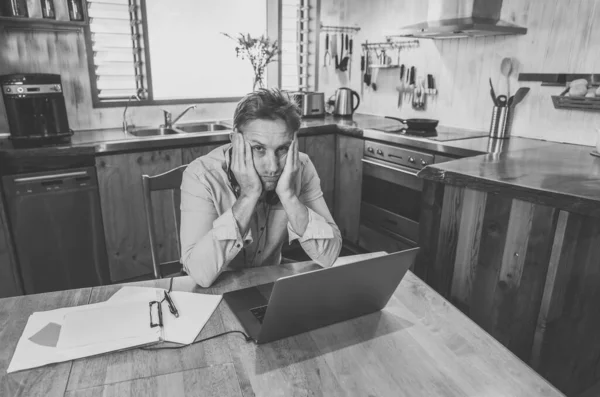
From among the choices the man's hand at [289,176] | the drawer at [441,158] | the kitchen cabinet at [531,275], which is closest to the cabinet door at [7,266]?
the man's hand at [289,176]

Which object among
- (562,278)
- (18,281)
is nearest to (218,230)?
(562,278)

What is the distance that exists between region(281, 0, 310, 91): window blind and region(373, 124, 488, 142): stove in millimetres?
1334

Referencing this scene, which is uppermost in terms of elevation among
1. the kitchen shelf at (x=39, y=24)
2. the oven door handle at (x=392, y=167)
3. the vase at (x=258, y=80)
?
the kitchen shelf at (x=39, y=24)

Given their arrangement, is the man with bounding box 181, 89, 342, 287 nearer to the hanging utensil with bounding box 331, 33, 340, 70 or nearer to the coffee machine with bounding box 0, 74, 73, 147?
the coffee machine with bounding box 0, 74, 73, 147

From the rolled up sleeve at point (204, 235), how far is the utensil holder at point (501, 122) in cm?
201

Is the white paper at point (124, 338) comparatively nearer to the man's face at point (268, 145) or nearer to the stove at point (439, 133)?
the man's face at point (268, 145)

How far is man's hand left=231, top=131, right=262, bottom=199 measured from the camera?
1.38m

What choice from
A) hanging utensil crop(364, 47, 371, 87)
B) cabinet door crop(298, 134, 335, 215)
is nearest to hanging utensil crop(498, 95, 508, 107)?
→ cabinet door crop(298, 134, 335, 215)

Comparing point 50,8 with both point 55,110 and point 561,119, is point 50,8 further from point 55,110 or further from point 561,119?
point 561,119

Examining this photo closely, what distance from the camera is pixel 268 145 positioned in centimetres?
141

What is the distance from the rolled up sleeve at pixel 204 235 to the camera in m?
1.20

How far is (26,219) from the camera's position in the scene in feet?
7.65

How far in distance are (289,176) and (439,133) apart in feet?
5.79

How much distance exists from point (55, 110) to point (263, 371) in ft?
7.80
